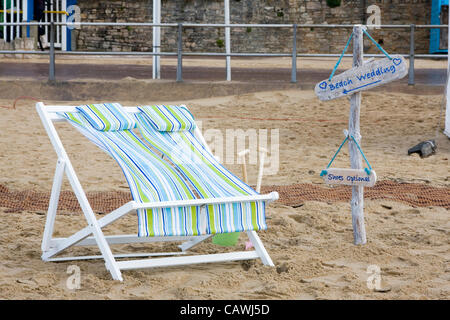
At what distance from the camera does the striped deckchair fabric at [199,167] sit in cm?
341

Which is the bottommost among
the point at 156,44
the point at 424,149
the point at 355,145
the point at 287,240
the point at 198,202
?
the point at 287,240

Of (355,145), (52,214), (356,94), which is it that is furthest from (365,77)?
(52,214)

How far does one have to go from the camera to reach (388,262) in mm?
3719

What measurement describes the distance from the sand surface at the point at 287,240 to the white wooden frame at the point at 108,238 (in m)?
0.07

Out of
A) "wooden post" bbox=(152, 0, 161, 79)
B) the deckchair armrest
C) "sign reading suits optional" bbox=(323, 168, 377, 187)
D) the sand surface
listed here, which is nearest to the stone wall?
"wooden post" bbox=(152, 0, 161, 79)

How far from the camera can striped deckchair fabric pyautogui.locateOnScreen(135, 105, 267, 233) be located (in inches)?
134

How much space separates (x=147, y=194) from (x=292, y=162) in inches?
140

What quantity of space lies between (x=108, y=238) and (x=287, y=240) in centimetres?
107

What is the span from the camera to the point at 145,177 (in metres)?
3.52

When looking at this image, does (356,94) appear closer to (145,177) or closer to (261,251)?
(261,251)

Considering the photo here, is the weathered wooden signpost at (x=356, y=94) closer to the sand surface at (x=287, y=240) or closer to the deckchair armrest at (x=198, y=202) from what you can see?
the sand surface at (x=287, y=240)
